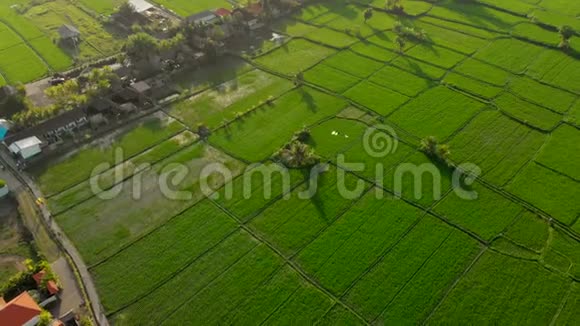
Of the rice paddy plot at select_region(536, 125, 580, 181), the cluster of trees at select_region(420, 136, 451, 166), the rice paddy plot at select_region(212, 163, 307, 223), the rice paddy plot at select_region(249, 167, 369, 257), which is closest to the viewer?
the rice paddy plot at select_region(249, 167, 369, 257)

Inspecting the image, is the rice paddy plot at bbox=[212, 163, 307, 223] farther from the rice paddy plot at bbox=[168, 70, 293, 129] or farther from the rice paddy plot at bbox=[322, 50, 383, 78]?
the rice paddy plot at bbox=[322, 50, 383, 78]

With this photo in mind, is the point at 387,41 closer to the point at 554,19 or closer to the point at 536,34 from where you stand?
the point at 536,34

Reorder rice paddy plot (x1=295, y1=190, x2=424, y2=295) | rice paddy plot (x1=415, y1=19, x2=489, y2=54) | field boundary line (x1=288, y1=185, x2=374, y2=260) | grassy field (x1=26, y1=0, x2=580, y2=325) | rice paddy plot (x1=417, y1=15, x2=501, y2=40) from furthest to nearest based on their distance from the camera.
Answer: rice paddy plot (x1=417, y1=15, x2=501, y2=40), rice paddy plot (x1=415, y1=19, x2=489, y2=54), field boundary line (x1=288, y1=185, x2=374, y2=260), rice paddy plot (x1=295, y1=190, x2=424, y2=295), grassy field (x1=26, y1=0, x2=580, y2=325)

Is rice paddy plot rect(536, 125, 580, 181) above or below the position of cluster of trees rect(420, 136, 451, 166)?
above

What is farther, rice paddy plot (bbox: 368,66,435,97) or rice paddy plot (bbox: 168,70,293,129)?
rice paddy plot (bbox: 368,66,435,97)

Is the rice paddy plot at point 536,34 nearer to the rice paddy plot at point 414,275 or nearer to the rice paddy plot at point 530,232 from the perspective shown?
the rice paddy plot at point 530,232

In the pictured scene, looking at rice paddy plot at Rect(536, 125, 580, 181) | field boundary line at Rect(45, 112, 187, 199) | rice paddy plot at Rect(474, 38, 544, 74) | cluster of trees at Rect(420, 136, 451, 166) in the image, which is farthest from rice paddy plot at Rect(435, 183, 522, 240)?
field boundary line at Rect(45, 112, 187, 199)

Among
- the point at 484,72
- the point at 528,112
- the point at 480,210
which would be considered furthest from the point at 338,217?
the point at 484,72
